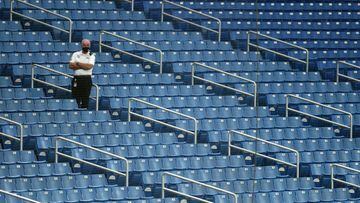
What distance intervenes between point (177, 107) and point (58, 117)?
5.61 ft

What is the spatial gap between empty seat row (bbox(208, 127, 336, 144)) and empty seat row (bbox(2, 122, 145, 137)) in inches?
38.1

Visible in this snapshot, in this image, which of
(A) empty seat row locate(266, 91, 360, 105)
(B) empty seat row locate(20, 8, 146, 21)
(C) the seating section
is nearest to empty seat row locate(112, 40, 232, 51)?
(C) the seating section

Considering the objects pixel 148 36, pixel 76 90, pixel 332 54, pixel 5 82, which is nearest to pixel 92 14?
pixel 148 36

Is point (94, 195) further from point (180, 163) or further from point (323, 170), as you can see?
point (323, 170)

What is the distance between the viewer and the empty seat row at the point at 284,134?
16.4m

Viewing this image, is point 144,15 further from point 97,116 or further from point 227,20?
point 97,116

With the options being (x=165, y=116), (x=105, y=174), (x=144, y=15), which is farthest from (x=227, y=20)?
(x=105, y=174)

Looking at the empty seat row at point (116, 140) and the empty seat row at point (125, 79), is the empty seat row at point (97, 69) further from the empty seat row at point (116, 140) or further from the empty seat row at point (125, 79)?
the empty seat row at point (116, 140)

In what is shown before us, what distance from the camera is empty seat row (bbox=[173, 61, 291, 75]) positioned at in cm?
1744

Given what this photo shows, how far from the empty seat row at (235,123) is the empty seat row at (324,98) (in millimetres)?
442

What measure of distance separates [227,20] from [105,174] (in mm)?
A: 4526

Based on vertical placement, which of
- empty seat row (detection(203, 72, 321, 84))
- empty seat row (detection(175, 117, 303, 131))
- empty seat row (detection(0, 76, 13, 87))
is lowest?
empty seat row (detection(175, 117, 303, 131))

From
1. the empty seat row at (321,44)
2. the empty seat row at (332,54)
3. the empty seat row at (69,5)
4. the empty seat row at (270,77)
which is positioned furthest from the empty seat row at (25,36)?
the empty seat row at (332,54)

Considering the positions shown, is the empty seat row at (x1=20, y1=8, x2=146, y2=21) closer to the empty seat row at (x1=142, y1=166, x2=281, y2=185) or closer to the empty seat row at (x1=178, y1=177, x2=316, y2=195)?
the empty seat row at (x1=142, y1=166, x2=281, y2=185)
